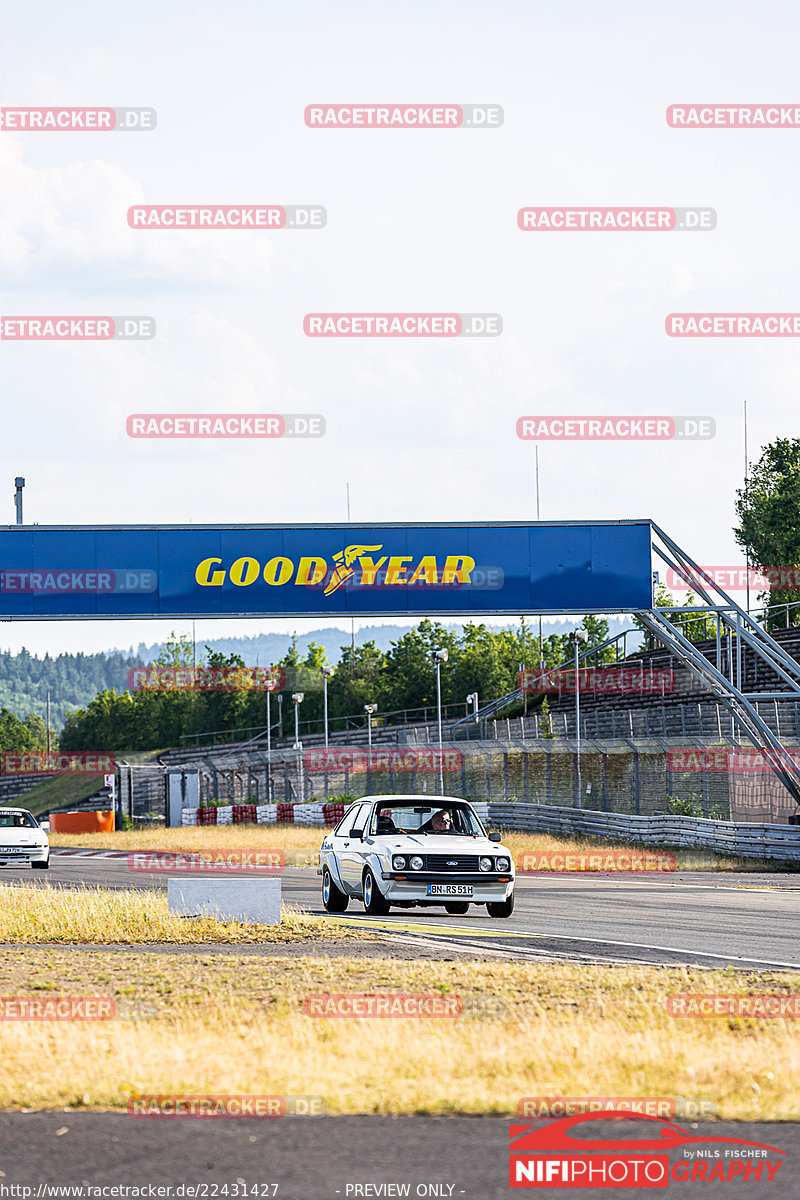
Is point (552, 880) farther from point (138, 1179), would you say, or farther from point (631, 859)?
point (138, 1179)

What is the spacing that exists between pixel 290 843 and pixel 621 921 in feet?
92.4

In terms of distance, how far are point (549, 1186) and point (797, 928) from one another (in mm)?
12041

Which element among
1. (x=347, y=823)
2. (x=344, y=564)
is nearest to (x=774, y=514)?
(x=344, y=564)

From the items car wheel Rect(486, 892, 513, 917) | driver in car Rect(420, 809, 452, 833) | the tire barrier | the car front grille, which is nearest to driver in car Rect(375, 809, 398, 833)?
driver in car Rect(420, 809, 452, 833)

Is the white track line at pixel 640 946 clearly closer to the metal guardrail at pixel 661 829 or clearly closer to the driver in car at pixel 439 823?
the driver in car at pixel 439 823

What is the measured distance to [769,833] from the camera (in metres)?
33.2

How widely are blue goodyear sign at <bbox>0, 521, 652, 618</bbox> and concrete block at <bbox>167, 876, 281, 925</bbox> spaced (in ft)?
44.9

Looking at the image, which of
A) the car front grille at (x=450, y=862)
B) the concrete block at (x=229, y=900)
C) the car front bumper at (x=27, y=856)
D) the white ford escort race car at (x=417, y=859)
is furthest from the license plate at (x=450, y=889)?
the car front bumper at (x=27, y=856)

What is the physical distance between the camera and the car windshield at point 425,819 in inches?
737

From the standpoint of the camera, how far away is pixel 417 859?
17.9 metres

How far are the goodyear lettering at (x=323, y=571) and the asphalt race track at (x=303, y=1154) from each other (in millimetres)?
24434

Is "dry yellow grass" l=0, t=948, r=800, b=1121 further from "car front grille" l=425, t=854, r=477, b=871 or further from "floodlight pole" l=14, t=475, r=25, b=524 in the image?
"floodlight pole" l=14, t=475, r=25, b=524

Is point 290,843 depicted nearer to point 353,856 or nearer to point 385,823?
point 353,856

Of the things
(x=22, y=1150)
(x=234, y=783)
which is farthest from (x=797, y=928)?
(x=234, y=783)
